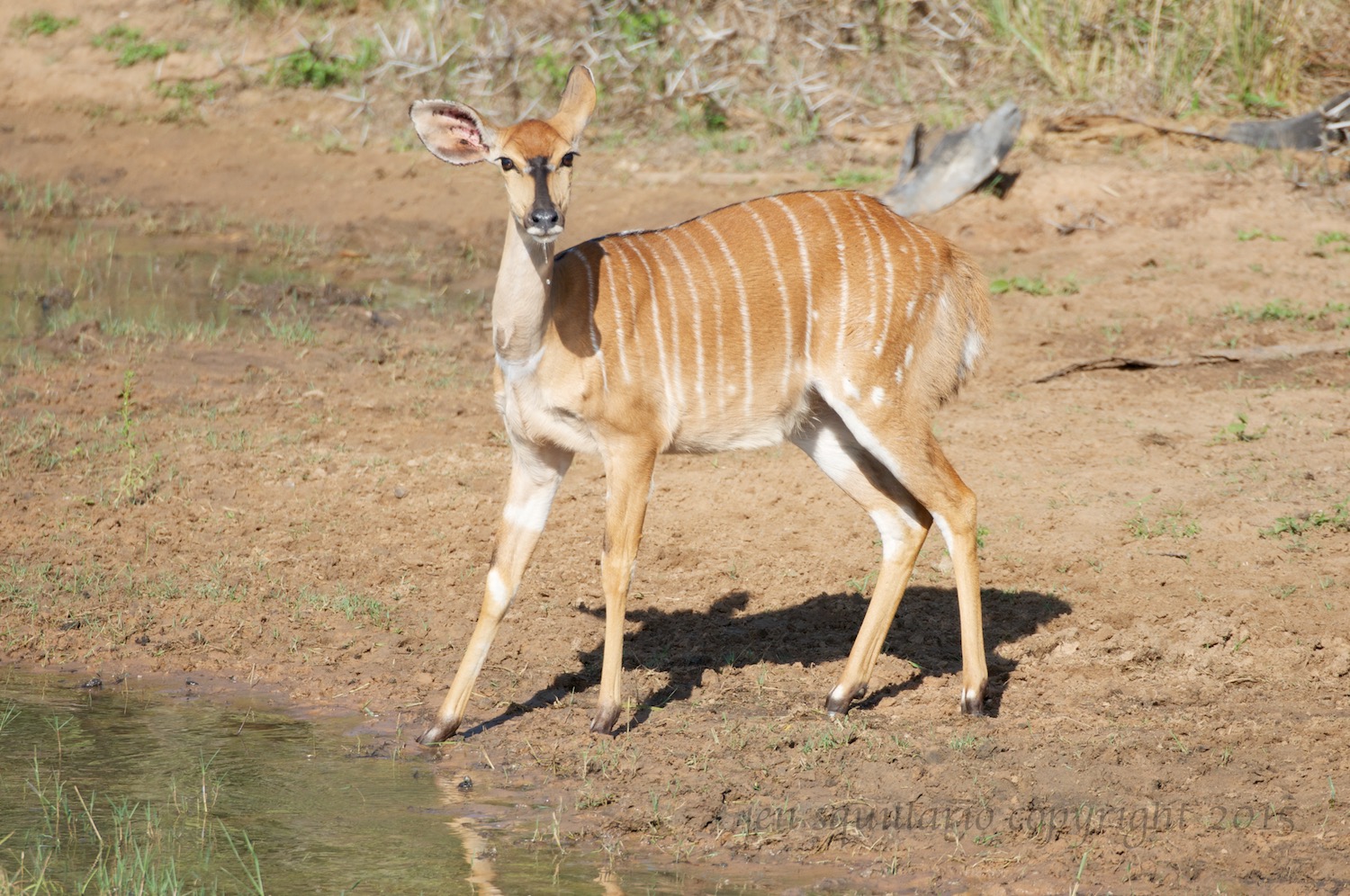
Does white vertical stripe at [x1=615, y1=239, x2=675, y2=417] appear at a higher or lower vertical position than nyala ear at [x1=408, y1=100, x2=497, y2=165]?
lower

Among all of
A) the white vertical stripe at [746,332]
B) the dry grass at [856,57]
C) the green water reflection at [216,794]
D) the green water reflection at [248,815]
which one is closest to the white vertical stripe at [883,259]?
the white vertical stripe at [746,332]

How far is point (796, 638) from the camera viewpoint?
19.3 feet

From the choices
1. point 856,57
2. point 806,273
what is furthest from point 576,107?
point 856,57

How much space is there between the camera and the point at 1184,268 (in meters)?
9.52

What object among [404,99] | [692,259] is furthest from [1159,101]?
[692,259]

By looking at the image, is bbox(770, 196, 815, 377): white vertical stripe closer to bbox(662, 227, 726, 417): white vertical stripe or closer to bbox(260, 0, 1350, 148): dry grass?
bbox(662, 227, 726, 417): white vertical stripe

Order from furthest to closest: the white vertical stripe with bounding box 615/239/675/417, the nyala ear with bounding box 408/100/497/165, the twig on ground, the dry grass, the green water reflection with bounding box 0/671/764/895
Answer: the dry grass, the twig on ground, the white vertical stripe with bounding box 615/239/675/417, the nyala ear with bounding box 408/100/497/165, the green water reflection with bounding box 0/671/764/895

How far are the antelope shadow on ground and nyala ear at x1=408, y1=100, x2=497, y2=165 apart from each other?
71.8 inches

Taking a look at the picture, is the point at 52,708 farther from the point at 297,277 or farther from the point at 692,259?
the point at 297,277

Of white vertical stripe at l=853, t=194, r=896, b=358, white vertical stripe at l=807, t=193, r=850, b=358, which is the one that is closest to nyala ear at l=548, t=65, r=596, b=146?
white vertical stripe at l=807, t=193, r=850, b=358

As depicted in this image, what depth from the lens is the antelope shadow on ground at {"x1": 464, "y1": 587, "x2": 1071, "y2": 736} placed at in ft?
17.9

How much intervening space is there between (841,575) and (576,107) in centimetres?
230

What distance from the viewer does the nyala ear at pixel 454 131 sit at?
15.7ft

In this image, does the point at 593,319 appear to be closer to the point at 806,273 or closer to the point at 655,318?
the point at 655,318
